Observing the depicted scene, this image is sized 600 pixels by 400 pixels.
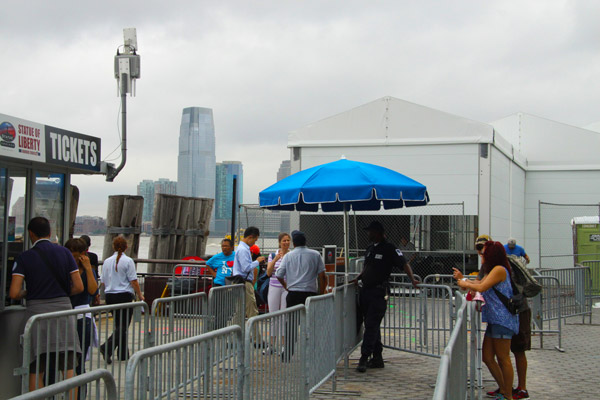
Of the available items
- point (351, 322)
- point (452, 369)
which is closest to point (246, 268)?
point (351, 322)

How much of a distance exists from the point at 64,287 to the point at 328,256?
29.7 feet

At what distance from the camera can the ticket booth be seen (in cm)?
753

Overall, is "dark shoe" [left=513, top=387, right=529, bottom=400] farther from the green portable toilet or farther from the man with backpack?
the green portable toilet

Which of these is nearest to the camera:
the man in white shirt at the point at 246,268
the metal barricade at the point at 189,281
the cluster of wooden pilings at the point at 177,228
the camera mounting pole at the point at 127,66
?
the man in white shirt at the point at 246,268

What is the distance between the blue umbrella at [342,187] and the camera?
8.71m

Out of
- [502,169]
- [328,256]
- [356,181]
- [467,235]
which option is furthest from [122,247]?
[502,169]

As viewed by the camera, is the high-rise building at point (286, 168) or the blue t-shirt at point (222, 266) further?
the high-rise building at point (286, 168)

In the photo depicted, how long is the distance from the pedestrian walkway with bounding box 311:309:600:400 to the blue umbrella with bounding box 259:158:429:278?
2.00 m

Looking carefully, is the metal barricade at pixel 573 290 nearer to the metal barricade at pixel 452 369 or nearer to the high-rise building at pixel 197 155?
the metal barricade at pixel 452 369

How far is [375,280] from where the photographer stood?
8.96 meters

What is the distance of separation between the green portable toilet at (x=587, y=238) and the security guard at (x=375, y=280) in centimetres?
1150

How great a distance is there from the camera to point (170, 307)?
7133 mm

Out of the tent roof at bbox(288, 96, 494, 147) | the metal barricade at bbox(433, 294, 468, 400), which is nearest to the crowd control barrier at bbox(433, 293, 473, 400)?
the metal barricade at bbox(433, 294, 468, 400)

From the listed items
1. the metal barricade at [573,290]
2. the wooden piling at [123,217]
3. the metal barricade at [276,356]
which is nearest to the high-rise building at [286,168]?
the wooden piling at [123,217]
